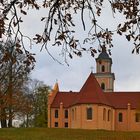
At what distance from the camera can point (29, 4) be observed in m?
7.38

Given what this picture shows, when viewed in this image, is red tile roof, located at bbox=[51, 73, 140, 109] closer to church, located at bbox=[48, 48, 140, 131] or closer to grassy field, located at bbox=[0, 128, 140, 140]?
church, located at bbox=[48, 48, 140, 131]

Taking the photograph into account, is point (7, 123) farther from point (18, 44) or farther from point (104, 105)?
point (18, 44)

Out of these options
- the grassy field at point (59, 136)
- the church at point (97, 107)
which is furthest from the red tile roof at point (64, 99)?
the grassy field at point (59, 136)

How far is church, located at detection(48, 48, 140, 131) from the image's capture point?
207ft

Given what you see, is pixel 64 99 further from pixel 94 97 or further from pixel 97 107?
pixel 97 107

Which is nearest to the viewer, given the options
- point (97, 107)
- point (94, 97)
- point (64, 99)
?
point (97, 107)

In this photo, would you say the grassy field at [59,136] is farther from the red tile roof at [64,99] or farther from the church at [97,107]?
the red tile roof at [64,99]

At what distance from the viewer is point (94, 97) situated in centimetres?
6378

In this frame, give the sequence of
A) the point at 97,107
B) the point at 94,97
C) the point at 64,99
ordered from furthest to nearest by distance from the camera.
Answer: the point at 64,99
the point at 94,97
the point at 97,107

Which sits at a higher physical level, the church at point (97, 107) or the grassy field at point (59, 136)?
the church at point (97, 107)

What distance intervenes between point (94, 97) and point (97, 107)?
1.44 metres

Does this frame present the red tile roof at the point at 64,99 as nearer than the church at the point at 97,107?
No

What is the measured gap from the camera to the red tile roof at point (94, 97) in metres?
63.7

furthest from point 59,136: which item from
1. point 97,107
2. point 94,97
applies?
point 94,97
